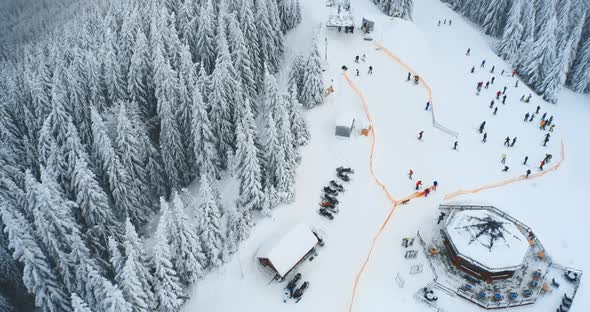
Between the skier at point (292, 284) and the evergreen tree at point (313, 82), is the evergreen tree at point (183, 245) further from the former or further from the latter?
the evergreen tree at point (313, 82)

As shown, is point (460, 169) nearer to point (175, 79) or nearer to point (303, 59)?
point (303, 59)

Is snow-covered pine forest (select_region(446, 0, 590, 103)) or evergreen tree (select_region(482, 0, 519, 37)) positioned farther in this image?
evergreen tree (select_region(482, 0, 519, 37))

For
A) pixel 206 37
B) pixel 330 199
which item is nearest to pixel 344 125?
pixel 330 199

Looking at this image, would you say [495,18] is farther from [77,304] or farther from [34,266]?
[34,266]

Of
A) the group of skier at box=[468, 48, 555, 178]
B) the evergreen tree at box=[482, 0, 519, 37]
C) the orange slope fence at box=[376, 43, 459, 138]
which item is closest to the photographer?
the group of skier at box=[468, 48, 555, 178]

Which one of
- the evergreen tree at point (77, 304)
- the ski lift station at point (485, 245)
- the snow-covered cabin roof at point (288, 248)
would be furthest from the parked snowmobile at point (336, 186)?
the evergreen tree at point (77, 304)

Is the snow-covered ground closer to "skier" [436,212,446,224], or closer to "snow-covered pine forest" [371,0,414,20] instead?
"skier" [436,212,446,224]

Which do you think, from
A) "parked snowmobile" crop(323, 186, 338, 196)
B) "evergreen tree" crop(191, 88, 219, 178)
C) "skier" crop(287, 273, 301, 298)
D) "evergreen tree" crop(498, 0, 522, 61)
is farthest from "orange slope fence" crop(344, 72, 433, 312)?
"evergreen tree" crop(498, 0, 522, 61)
